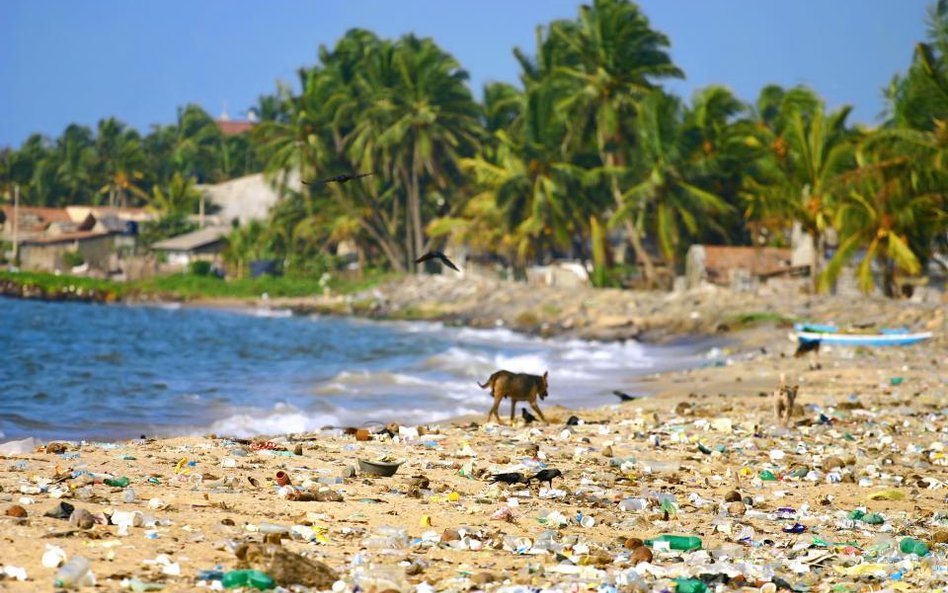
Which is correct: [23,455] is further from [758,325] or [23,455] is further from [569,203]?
[569,203]

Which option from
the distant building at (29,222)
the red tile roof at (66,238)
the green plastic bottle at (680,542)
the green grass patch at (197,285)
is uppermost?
the distant building at (29,222)

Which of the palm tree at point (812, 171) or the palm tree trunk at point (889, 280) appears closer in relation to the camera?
the palm tree trunk at point (889, 280)

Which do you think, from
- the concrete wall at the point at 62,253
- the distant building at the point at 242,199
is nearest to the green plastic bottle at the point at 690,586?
the distant building at the point at 242,199

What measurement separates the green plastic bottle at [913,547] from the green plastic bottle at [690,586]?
1978 mm

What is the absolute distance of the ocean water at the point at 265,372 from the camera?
1843cm

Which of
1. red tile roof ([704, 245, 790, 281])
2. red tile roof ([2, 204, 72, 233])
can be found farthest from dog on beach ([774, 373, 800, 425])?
red tile roof ([2, 204, 72, 233])

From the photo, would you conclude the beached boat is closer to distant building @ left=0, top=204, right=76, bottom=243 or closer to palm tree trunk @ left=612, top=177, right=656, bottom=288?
palm tree trunk @ left=612, top=177, right=656, bottom=288

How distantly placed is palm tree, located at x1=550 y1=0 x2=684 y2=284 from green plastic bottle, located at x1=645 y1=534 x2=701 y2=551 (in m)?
42.8

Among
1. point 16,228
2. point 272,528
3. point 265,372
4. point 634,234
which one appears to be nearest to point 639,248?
point 634,234

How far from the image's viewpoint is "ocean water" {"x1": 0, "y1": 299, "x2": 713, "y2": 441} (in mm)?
18433

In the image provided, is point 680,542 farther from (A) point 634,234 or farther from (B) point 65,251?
(B) point 65,251

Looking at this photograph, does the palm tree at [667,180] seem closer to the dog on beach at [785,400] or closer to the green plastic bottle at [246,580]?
the dog on beach at [785,400]

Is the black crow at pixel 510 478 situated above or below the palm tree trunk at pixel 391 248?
below

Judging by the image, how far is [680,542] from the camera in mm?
7801
